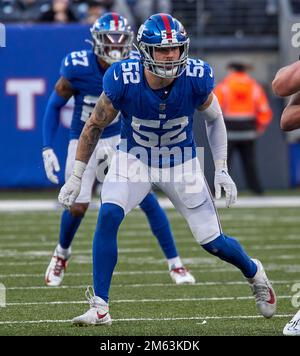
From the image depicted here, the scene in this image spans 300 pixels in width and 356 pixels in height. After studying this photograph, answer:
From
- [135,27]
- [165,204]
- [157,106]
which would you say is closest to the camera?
[157,106]

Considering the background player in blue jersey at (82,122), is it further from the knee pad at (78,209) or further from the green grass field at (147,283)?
the green grass field at (147,283)

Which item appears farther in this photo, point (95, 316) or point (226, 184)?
point (226, 184)

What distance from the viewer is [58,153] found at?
42.1 feet

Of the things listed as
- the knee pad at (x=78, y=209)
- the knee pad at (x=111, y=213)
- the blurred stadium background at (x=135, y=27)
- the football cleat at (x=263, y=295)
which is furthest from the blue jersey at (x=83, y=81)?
the blurred stadium background at (x=135, y=27)

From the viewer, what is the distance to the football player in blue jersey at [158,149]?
203 inches

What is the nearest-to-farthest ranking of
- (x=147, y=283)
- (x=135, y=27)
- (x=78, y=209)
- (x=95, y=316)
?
(x=95, y=316), (x=147, y=283), (x=78, y=209), (x=135, y=27)

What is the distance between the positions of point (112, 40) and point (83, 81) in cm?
31

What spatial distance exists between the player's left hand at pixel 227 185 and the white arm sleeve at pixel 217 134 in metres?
0.05

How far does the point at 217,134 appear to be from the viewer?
5.54 metres

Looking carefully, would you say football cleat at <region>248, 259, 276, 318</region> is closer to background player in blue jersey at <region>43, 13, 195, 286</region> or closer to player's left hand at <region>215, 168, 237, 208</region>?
player's left hand at <region>215, 168, 237, 208</region>

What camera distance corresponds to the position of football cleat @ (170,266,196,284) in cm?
670

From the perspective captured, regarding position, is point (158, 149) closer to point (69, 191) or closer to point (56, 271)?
Result: point (69, 191)

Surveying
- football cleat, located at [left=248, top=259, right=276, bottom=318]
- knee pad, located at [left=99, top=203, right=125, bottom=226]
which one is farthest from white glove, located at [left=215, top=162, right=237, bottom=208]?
knee pad, located at [left=99, top=203, right=125, bottom=226]

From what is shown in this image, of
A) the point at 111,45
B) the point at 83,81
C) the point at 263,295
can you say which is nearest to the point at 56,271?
the point at 83,81
